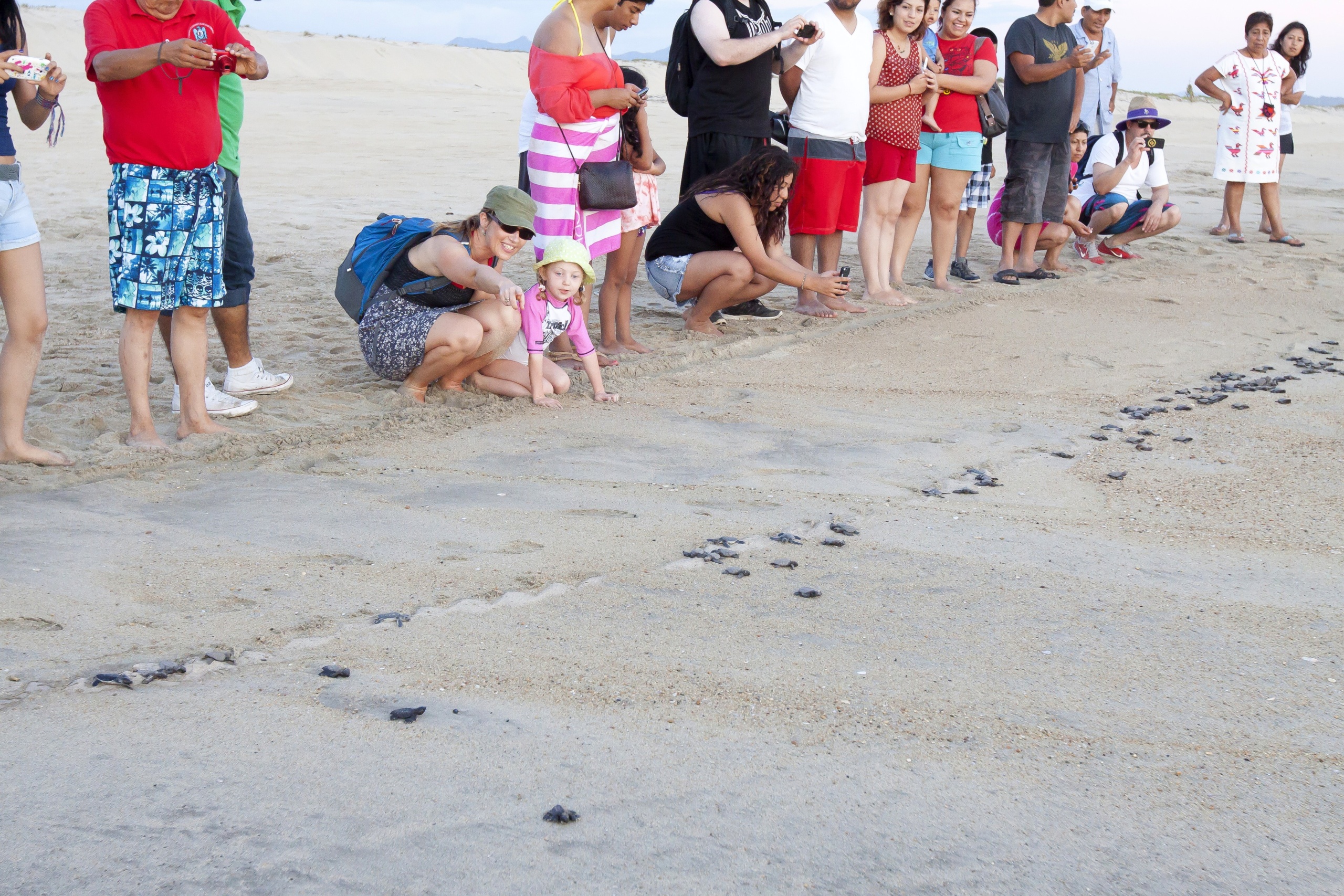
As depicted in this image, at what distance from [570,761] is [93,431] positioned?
2677mm

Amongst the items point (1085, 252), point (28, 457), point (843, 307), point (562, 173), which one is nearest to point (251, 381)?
point (28, 457)

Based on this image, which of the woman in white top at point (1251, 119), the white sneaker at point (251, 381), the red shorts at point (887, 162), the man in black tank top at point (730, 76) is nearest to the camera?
the white sneaker at point (251, 381)

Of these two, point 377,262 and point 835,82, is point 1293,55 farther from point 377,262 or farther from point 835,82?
point 377,262

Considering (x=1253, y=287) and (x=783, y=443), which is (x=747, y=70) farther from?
(x=1253, y=287)

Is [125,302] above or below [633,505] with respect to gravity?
above

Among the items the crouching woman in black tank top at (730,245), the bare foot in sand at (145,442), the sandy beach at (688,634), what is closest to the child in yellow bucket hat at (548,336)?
the sandy beach at (688,634)

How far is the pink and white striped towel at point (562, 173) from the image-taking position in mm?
4703

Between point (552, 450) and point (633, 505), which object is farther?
point (552, 450)

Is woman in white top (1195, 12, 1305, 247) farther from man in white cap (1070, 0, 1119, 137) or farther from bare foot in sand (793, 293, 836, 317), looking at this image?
bare foot in sand (793, 293, 836, 317)

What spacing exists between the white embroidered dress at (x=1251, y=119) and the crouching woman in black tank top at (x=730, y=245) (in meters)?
4.75

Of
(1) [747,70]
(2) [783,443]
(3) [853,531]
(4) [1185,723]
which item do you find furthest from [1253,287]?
(4) [1185,723]

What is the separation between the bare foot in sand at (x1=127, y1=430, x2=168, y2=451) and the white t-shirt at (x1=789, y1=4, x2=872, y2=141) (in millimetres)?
3542

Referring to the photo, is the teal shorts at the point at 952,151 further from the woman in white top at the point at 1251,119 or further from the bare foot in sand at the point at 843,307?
the woman in white top at the point at 1251,119

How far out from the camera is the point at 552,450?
12.4ft
